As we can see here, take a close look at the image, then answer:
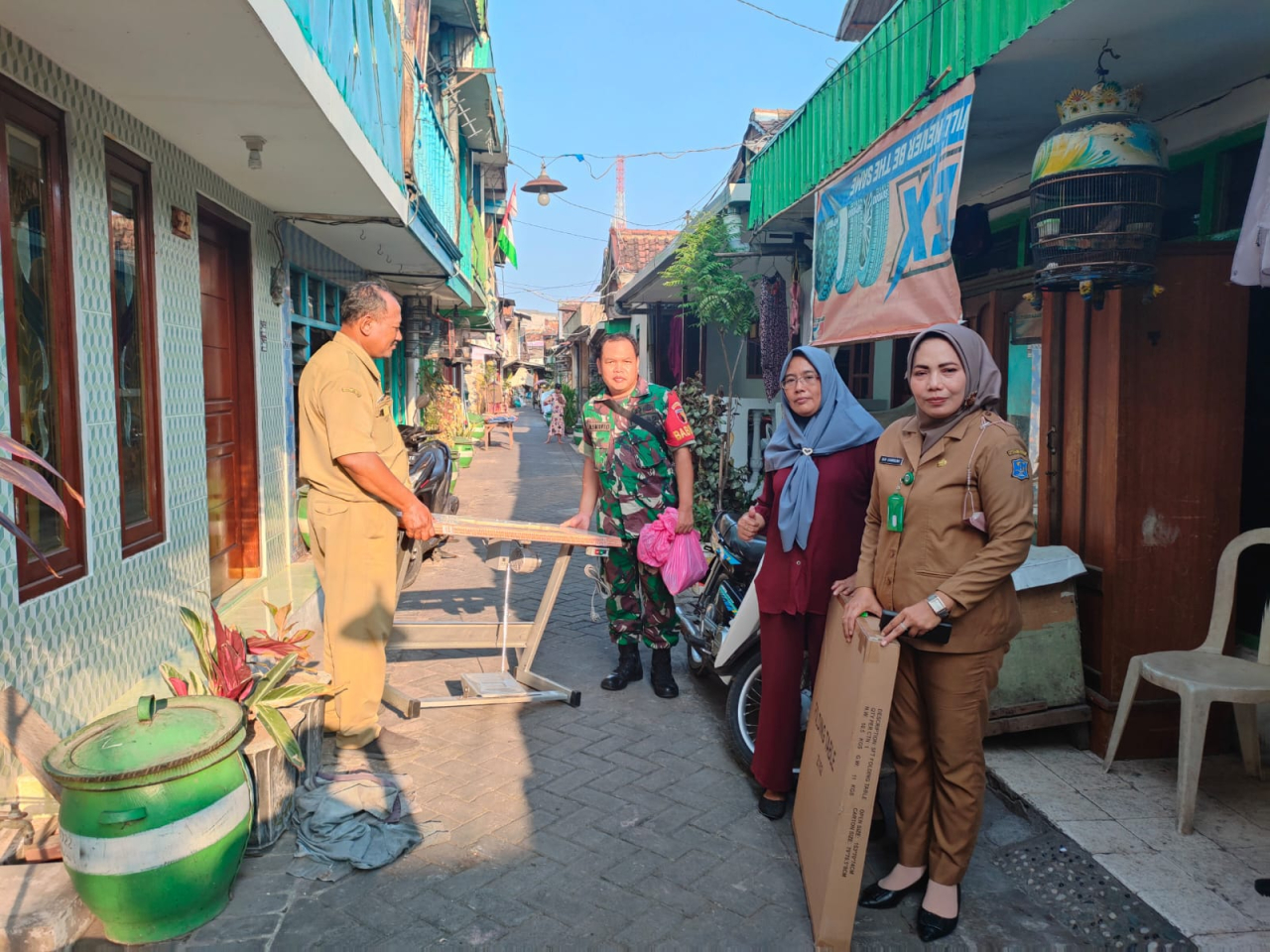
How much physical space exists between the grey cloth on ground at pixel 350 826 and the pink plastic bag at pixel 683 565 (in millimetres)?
1620

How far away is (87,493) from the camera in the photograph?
385 cm

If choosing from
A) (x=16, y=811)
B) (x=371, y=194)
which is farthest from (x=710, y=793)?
(x=371, y=194)

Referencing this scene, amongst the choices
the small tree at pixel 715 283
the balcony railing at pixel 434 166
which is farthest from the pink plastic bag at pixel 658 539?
the balcony railing at pixel 434 166

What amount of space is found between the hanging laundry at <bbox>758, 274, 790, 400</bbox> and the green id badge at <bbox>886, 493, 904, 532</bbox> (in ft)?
19.8

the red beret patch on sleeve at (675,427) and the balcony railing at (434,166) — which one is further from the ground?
the balcony railing at (434,166)

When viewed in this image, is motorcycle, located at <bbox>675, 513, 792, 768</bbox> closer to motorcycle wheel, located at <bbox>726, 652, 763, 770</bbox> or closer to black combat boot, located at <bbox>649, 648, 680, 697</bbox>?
motorcycle wheel, located at <bbox>726, 652, 763, 770</bbox>

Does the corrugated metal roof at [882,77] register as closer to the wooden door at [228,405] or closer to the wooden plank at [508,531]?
the wooden plank at [508,531]

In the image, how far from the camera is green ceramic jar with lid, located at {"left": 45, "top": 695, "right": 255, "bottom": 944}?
7.91 ft

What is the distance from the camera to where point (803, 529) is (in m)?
3.22

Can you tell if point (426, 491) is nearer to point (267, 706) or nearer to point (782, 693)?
point (267, 706)

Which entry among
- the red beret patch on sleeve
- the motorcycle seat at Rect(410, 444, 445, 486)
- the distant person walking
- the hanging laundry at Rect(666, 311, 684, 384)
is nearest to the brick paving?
the red beret patch on sleeve

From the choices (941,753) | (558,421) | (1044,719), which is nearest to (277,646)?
(941,753)

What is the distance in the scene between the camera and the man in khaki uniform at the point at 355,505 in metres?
3.65

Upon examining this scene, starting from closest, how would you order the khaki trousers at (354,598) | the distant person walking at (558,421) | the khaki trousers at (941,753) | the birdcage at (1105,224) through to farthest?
the khaki trousers at (941,753), the birdcage at (1105,224), the khaki trousers at (354,598), the distant person walking at (558,421)
